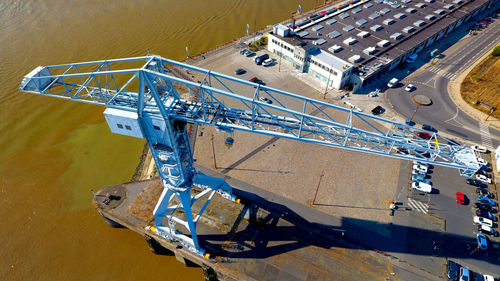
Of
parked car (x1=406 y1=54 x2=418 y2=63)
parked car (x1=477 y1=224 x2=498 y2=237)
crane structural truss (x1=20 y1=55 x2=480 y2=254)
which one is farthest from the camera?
parked car (x1=406 y1=54 x2=418 y2=63)

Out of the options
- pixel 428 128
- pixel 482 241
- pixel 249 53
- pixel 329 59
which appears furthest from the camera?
pixel 249 53

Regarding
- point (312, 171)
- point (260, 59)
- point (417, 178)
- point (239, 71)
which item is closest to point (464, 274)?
point (417, 178)

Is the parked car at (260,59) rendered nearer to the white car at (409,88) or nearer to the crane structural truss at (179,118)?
the white car at (409,88)

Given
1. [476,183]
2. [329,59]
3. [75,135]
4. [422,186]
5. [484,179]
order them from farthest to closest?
[329,59] < [75,135] < [484,179] < [476,183] < [422,186]

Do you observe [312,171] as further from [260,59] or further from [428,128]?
[260,59]

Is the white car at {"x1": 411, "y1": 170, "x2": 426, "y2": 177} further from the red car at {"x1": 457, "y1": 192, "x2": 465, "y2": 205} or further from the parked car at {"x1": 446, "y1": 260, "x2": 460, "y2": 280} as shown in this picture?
the parked car at {"x1": 446, "y1": 260, "x2": 460, "y2": 280}

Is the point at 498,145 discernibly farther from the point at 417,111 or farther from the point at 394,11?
the point at 394,11

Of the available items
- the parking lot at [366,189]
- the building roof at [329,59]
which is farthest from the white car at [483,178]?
the building roof at [329,59]

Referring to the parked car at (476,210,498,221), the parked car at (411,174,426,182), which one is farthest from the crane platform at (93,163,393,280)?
the parked car at (476,210,498,221)
